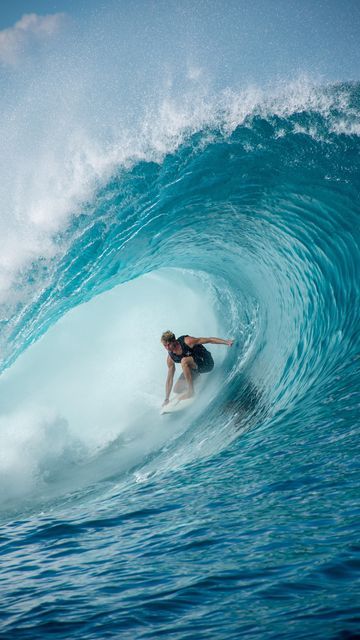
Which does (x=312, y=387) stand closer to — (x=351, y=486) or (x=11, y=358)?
(x=351, y=486)

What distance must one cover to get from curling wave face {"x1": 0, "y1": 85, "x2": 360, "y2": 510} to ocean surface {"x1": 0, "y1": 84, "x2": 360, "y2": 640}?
0.03m

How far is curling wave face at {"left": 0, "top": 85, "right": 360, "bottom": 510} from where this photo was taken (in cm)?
795

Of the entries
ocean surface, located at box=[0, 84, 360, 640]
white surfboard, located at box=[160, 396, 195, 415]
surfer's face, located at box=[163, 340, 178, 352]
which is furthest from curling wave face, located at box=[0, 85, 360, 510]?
surfer's face, located at box=[163, 340, 178, 352]

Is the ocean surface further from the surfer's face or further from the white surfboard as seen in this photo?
the surfer's face

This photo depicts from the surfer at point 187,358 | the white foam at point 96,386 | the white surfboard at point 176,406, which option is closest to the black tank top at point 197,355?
the surfer at point 187,358

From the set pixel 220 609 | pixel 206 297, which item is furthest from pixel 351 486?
pixel 206 297

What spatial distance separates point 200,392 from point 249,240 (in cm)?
306

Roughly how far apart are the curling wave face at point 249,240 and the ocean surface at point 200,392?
0.03 meters

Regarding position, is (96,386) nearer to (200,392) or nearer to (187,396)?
(200,392)

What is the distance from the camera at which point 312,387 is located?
23.5 ft

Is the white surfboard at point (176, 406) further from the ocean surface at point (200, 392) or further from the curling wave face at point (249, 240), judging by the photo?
the curling wave face at point (249, 240)

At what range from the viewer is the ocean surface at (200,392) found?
2932 mm

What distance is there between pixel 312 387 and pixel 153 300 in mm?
8151

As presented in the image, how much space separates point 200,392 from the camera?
31.2 feet
